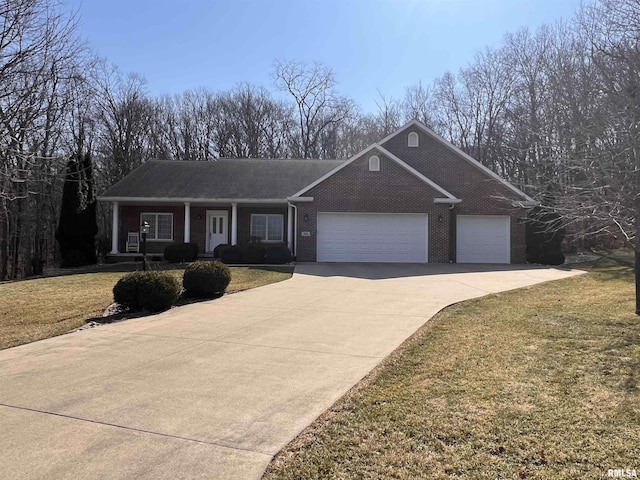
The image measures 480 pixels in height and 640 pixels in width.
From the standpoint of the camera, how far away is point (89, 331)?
768 cm

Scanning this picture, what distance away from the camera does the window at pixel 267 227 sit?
2330 centimetres

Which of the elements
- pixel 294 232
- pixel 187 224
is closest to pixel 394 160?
pixel 294 232

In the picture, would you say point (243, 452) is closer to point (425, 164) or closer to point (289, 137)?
point (425, 164)

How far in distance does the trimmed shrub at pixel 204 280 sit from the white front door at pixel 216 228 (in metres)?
12.3

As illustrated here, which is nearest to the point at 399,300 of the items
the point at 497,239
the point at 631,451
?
the point at 631,451

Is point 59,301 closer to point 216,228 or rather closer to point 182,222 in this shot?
point 182,222

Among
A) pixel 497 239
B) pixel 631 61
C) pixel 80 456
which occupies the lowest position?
pixel 80 456

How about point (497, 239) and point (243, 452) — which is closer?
point (243, 452)

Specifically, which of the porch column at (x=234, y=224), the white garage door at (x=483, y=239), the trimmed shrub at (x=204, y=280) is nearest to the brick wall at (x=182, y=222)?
the porch column at (x=234, y=224)

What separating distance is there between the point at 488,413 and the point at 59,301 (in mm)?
10090

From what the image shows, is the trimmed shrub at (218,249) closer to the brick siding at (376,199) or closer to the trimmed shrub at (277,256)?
the trimmed shrub at (277,256)

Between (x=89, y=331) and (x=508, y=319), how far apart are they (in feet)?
23.4

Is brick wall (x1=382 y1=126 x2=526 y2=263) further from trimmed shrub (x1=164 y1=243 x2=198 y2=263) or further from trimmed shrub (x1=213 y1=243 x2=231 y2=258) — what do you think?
trimmed shrub (x1=164 y1=243 x2=198 y2=263)

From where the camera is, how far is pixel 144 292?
933 centimetres
